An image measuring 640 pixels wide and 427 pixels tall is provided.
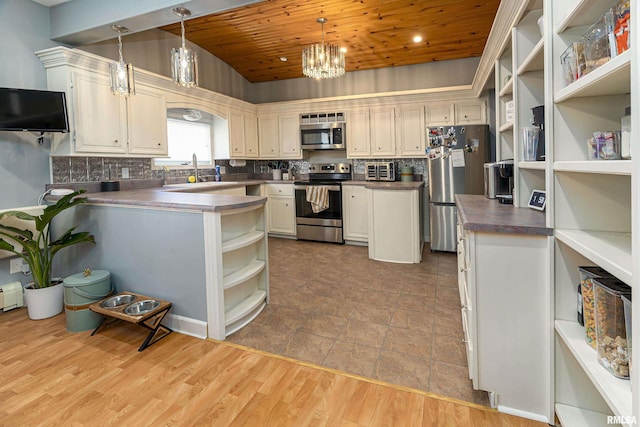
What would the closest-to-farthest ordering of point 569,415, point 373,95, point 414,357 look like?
point 569,415 < point 414,357 < point 373,95

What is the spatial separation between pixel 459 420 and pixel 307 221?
12.8 feet

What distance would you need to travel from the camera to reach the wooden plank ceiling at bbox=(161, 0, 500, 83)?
12.3 feet

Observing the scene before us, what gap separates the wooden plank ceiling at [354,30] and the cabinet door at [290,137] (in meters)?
0.88

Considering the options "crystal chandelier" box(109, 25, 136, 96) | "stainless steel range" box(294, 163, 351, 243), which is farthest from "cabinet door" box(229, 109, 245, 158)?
"crystal chandelier" box(109, 25, 136, 96)

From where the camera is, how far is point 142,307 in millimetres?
2414

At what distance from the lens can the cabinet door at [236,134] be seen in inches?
207

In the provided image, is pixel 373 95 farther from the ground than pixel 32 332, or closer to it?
farther from the ground

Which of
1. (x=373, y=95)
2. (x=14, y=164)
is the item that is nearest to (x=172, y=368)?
(x=14, y=164)

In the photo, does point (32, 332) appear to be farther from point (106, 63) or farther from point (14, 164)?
point (106, 63)

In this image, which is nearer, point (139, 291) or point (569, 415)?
point (569, 415)

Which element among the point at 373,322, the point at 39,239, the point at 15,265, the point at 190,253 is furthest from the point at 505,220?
the point at 15,265

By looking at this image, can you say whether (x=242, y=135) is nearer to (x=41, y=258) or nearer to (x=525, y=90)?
(x=41, y=258)

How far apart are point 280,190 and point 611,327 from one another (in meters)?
4.68

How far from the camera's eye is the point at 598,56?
1127 mm
